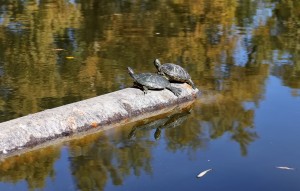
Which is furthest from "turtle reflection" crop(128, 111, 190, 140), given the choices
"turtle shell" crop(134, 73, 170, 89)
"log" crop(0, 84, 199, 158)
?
"turtle shell" crop(134, 73, 170, 89)

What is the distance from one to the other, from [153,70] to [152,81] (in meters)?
1.74

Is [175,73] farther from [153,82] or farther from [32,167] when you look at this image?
[32,167]

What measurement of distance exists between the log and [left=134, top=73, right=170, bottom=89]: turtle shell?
0.30 ft

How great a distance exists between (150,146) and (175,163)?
0.55m

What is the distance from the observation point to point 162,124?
22.9ft

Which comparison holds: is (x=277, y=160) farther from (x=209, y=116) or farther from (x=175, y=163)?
(x=209, y=116)

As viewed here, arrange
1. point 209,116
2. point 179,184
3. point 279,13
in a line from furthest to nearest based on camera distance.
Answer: point 279,13 → point 209,116 → point 179,184

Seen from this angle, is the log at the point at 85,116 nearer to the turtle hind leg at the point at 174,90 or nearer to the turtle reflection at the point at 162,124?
the turtle hind leg at the point at 174,90

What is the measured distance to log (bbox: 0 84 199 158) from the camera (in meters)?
5.99

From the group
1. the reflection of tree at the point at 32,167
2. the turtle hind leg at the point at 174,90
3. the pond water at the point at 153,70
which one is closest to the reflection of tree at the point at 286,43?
the pond water at the point at 153,70

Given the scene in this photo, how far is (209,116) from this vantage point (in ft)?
23.5

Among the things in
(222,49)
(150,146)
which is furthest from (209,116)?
(222,49)

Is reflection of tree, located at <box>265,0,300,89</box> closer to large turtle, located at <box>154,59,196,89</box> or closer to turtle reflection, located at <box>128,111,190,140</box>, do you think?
large turtle, located at <box>154,59,196,89</box>

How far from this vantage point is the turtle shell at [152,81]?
7.26m
